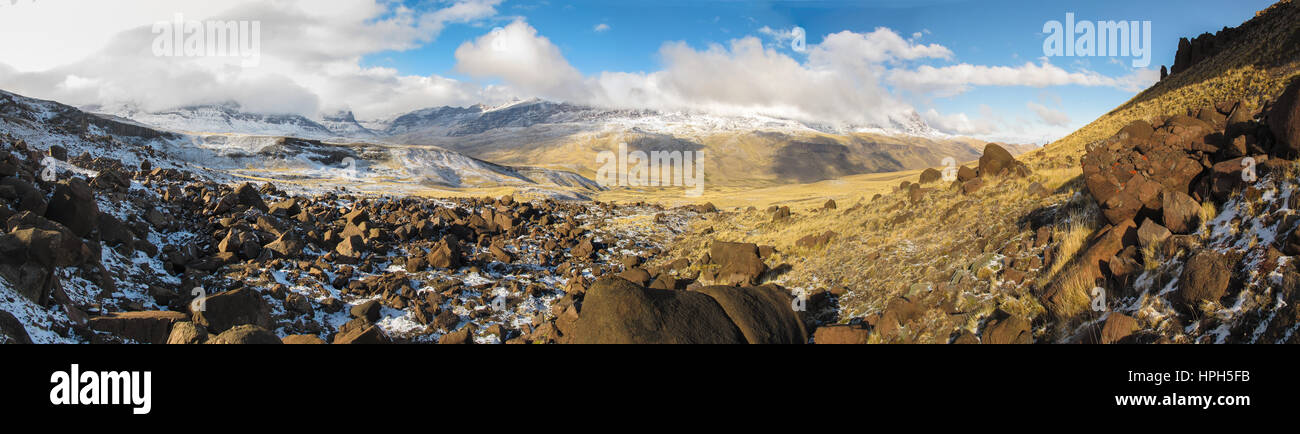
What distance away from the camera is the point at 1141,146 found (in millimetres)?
8656

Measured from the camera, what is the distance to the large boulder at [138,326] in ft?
24.0

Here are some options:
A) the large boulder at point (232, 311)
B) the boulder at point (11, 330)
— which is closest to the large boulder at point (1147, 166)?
the boulder at point (11, 330)

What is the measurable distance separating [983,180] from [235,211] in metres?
22.7

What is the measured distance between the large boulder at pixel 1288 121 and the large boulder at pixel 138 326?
14.5 m

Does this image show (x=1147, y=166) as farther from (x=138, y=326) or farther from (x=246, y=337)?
(x=138, y=326)

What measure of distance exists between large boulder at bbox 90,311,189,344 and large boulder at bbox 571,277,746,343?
19.7 feet

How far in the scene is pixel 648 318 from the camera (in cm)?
655

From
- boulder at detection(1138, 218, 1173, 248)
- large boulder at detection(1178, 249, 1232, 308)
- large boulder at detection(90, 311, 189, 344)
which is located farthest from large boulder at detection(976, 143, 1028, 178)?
large boulder at detection(90, 311, 189, 344)

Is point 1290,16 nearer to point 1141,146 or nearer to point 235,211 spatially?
point 1141,146

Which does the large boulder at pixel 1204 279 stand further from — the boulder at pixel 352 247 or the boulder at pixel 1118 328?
the boulder at pixel 352 247

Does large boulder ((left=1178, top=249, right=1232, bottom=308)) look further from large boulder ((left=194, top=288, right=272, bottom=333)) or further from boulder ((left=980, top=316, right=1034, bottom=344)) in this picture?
large boulder ((left=194, top=288, right=272, bottom=333))

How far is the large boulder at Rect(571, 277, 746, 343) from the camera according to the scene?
21.1 feet

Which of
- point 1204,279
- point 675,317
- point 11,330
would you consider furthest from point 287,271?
point 1204,279
